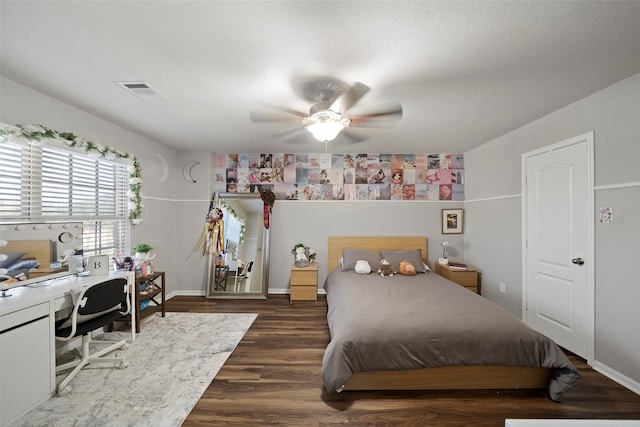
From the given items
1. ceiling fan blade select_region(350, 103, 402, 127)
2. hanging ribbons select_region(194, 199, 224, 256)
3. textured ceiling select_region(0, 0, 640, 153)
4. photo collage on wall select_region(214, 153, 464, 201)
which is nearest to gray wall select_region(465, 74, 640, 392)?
textured ceiling select_region(0, 0, 640, 153)

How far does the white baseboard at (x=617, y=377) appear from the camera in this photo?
195 cm

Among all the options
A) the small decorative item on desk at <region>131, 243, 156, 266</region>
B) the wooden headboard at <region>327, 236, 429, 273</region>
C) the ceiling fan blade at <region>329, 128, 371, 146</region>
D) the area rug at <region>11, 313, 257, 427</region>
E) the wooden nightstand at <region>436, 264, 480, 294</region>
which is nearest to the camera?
the area rug at <region>11, 313, 257, 427</region>

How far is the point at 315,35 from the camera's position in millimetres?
1503

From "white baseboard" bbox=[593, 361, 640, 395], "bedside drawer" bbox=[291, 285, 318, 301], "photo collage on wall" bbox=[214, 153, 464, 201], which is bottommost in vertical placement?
"white baseboard" bbox=[593, 361, 640, 395]

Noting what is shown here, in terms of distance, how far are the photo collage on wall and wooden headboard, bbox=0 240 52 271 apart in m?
2.45

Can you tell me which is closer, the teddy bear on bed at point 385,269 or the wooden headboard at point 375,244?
the teddy bear on bed at point 385,269

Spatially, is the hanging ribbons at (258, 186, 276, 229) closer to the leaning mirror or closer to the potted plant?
the leaning mirror

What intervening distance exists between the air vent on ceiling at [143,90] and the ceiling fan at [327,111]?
0.83 m

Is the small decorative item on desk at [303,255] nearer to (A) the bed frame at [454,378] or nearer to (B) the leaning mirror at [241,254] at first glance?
(B) the leaning mirror at [241,254]

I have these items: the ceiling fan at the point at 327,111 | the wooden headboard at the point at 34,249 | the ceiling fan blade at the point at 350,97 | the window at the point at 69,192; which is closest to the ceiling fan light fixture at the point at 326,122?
the ceiling fan at the point at 327,111

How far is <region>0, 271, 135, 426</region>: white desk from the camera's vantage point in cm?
160

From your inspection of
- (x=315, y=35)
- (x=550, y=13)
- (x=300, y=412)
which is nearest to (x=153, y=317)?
(x=300, y=412)

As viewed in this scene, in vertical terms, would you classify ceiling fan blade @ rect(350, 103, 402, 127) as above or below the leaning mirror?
above

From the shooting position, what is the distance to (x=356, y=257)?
3.83m
